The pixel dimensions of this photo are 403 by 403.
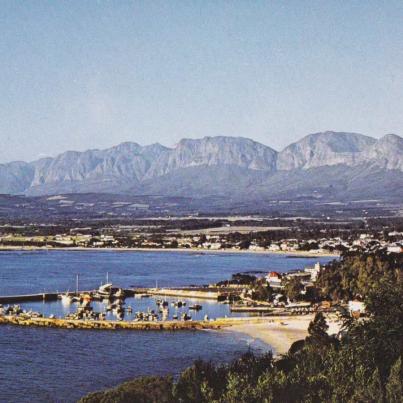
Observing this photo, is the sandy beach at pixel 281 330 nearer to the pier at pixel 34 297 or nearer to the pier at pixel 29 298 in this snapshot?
the pier at pixel 34 297

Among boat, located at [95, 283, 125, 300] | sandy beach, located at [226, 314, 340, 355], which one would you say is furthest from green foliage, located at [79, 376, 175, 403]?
boat, located at [95, 283, 125, 300]

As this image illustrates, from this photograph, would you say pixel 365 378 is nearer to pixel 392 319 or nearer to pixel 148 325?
pixel 392 319

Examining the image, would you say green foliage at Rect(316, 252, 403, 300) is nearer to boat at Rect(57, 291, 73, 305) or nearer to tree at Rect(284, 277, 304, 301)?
tree at Rect(284, 277, 304, 301)

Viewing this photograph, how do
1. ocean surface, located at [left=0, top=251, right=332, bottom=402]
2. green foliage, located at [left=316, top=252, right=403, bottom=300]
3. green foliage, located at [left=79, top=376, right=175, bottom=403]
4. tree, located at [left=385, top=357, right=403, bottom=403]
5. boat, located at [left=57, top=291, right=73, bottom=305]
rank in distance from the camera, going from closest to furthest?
1. tree, located at [left=385, top=357, right=403, bottom=403]
2. green foliage, located at [left=79, top=376, right=175, bottom=403]
3. ocean surface, located at [left=0, top=251, right=332, bottom=402]
4. green foliage, located at [left=316, top=252, right=403, bottom=300]
5. boat, located at [left=57, top=291, right=73, bottom=305]

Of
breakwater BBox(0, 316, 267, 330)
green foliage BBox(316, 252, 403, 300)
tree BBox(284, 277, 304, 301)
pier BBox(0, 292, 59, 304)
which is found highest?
green foliage BBox(316, 252, 403, 300)

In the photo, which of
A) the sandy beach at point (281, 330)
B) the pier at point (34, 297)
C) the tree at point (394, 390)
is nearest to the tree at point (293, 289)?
the sandy beach at point (281, 330)

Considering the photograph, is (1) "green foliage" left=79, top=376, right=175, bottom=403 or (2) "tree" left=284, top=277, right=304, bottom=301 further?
(2) "tree" left=284, top=277, right=304, bottom=301

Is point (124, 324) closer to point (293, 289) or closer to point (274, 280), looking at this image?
point (293, 289)

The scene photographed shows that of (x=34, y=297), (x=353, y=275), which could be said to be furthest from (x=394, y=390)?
(x=34, y=297)
